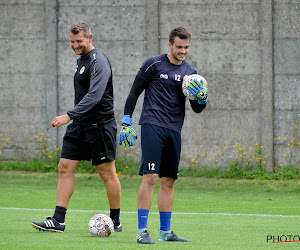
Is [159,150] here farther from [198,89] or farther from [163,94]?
[198,89]

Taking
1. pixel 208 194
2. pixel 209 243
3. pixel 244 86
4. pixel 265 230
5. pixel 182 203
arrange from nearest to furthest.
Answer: pixel 209 243
pixel 265 230
pixel 182 203
pixel 208 194
pixel 244 86

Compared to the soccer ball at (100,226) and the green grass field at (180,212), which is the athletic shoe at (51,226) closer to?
the green grass field at (180,212)

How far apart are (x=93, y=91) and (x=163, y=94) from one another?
32.5 inches

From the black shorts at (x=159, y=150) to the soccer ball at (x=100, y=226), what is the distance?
725 mm

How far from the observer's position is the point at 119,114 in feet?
46.2

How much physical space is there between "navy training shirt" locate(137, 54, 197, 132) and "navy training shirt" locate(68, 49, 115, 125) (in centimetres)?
61

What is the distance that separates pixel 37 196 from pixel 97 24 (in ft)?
12.6

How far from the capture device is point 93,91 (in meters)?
7.78

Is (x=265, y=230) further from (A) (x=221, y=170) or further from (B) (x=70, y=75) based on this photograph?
(B) (x=70, y=75)

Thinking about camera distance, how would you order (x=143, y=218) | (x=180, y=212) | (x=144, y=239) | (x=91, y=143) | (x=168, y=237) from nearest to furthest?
(x=144, y=239)
(x=143, y=218)
(x=168, y=237)
(x=91, y=143)
(x=180, y=212)

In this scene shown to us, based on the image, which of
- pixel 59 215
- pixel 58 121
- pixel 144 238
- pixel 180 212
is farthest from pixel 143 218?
pixel 180 212

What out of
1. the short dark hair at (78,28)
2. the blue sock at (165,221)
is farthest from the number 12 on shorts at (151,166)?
the short dark hair at (78,28)

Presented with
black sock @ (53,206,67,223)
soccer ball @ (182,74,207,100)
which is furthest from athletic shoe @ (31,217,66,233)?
soccer ball @ (182,74,207,100)

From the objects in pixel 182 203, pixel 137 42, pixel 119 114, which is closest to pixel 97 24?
pixel 137 42
